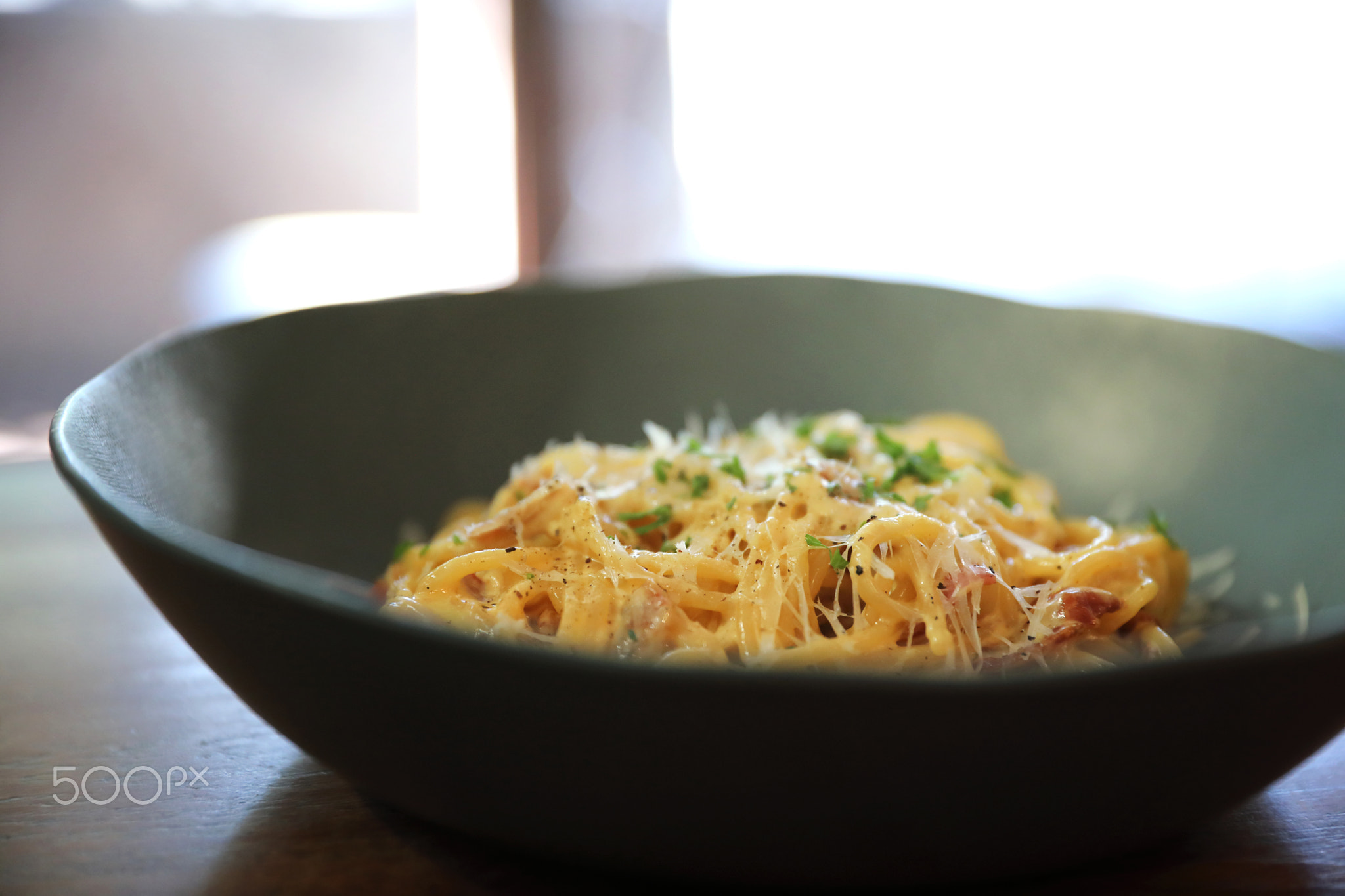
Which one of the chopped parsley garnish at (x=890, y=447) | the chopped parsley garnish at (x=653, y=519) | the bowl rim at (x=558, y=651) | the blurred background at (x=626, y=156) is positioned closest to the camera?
the bowl rim at (x=558, y=651)

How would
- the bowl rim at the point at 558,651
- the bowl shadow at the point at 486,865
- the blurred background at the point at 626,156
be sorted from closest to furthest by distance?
1. the bowl rim at the point at 558,651
2. the bowl shadow at the point at 486,865
3. the blurred background at the point at 626,156

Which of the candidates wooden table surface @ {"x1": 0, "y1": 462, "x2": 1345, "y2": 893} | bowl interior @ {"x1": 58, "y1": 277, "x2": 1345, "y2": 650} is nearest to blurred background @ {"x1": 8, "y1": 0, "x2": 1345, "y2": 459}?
bowl interior @ {"x1": 58, "y1": 277, "x2": 1345, "y2": 650}

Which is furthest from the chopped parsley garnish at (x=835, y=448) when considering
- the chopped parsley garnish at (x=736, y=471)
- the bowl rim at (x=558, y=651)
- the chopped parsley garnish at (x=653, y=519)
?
the bowl rim at (x=558, y=651)

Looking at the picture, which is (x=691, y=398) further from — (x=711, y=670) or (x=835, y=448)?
(x=711, y=670)

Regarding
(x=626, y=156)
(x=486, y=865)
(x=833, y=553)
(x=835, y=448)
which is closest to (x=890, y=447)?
(x=835, y=448)

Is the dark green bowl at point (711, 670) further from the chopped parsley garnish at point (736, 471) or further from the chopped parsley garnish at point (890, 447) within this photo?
the chopped parsley garnish at point (736, 471)

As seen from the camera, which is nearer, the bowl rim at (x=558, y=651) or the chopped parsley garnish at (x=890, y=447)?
the bowl rim at (x=558, y=651)

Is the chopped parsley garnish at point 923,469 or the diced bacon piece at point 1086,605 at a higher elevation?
the chopped parsley garnish at point 923,469

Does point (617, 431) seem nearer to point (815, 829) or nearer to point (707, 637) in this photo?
point (707, 637)
